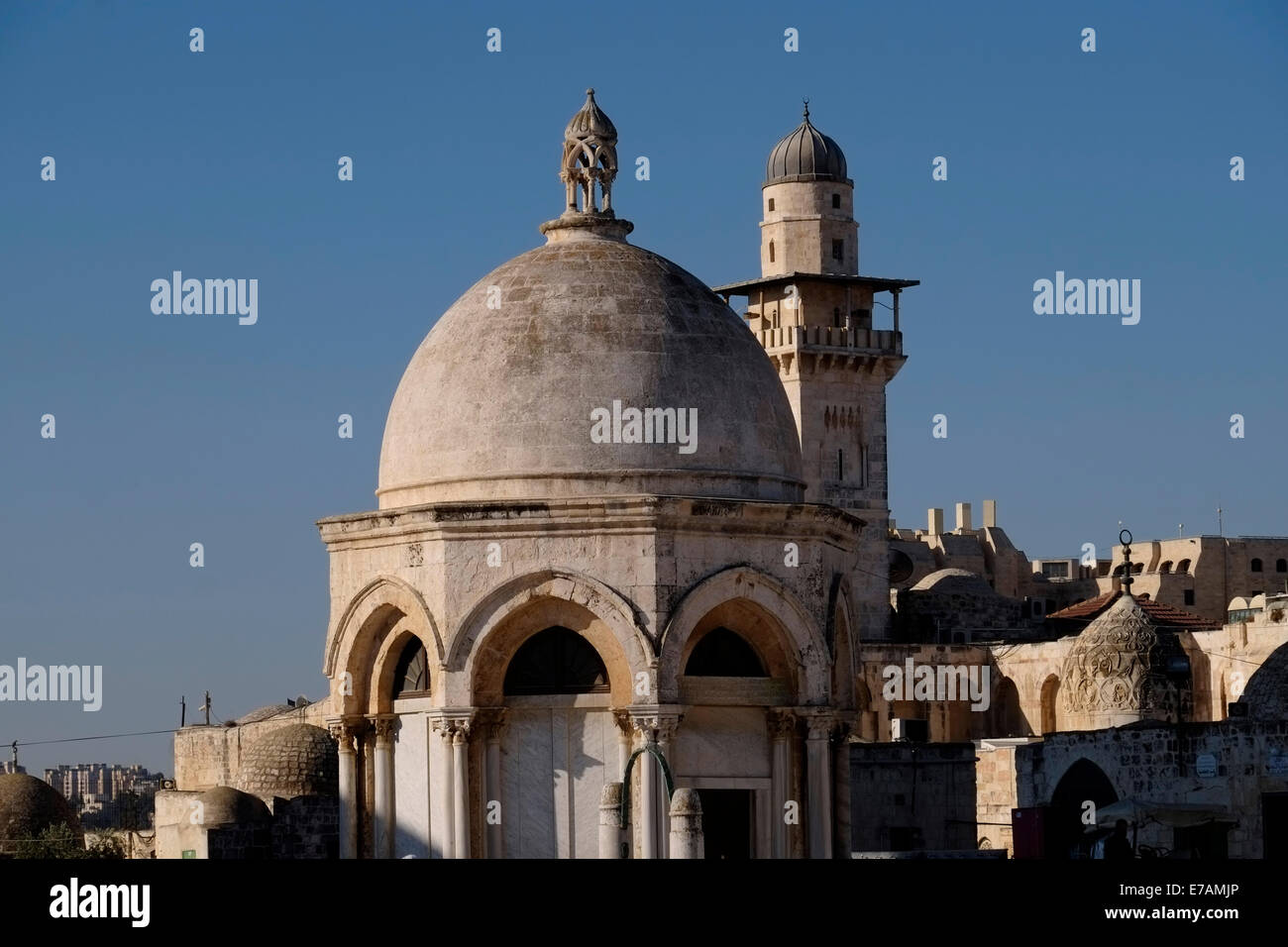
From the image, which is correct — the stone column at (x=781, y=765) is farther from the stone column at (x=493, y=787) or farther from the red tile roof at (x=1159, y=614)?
the red tile roof at (x=1159, y=614)

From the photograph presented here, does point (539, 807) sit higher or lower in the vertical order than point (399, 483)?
lower

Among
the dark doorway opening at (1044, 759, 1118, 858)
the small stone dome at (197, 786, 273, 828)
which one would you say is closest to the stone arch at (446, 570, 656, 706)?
the dark doorway opening at (1044, 759, 1118, 858)

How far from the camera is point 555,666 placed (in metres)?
28.2

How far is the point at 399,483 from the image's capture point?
29.0 meters

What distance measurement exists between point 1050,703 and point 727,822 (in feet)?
169

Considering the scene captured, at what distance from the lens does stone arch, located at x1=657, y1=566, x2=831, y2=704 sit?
90.5 ft

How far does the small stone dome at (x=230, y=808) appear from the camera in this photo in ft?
148

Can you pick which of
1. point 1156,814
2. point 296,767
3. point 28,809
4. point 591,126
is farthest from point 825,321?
point 591,126

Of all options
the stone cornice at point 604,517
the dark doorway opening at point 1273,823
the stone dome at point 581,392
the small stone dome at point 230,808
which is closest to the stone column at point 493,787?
the stone cornice at point 604,517

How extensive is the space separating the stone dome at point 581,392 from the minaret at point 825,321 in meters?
53.7

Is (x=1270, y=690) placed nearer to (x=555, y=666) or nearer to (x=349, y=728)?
(x=555, y=666)
